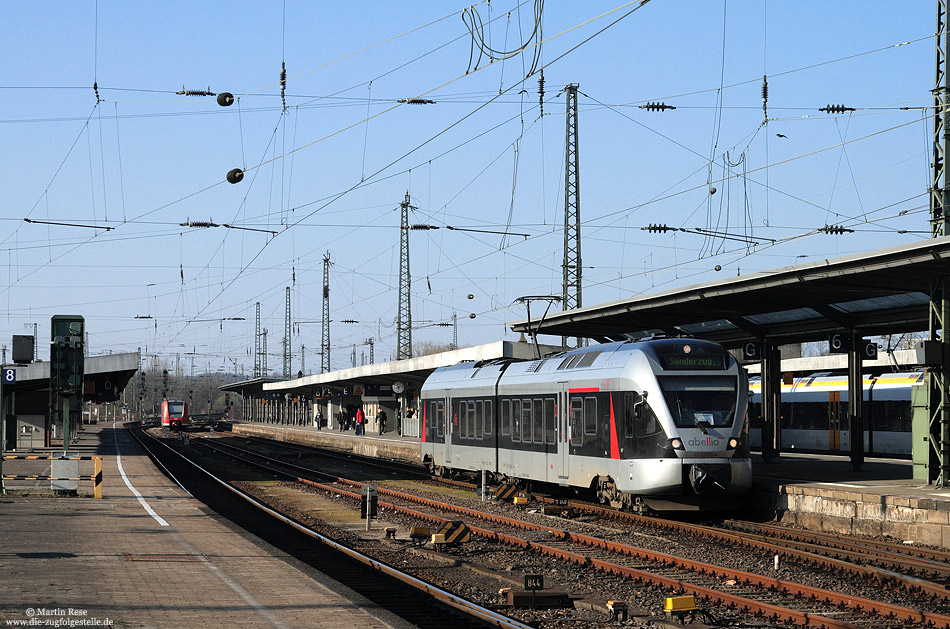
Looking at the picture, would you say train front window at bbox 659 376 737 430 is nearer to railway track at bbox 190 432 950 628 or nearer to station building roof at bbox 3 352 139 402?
railway track at bbox 190 432 950 628

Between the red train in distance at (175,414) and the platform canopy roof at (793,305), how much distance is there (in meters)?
66.6

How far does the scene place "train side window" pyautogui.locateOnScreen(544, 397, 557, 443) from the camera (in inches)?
875

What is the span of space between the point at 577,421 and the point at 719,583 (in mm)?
8641

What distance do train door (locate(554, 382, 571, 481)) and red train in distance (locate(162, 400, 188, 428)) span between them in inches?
2891

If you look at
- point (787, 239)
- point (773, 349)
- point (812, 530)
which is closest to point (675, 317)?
point (773, 349)

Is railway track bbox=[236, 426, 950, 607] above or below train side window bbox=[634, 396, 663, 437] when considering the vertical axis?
below

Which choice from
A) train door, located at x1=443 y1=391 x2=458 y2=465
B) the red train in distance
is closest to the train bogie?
train door, located at x1=443 y1=391 x2=458 y2=465

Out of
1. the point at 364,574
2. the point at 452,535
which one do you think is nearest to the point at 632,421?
the point at 452,535

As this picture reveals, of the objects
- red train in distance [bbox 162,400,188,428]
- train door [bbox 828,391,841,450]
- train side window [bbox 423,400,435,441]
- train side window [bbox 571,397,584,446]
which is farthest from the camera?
red train in distance [bbox 162,400,188,428]

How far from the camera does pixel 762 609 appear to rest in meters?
10.8

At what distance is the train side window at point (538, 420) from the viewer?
22.8 metres

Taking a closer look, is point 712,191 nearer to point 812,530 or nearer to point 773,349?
Answer: point 773,349

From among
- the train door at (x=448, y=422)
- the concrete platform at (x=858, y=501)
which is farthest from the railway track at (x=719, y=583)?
the train door at (x=448, y=422)

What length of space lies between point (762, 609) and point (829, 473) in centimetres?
1359
